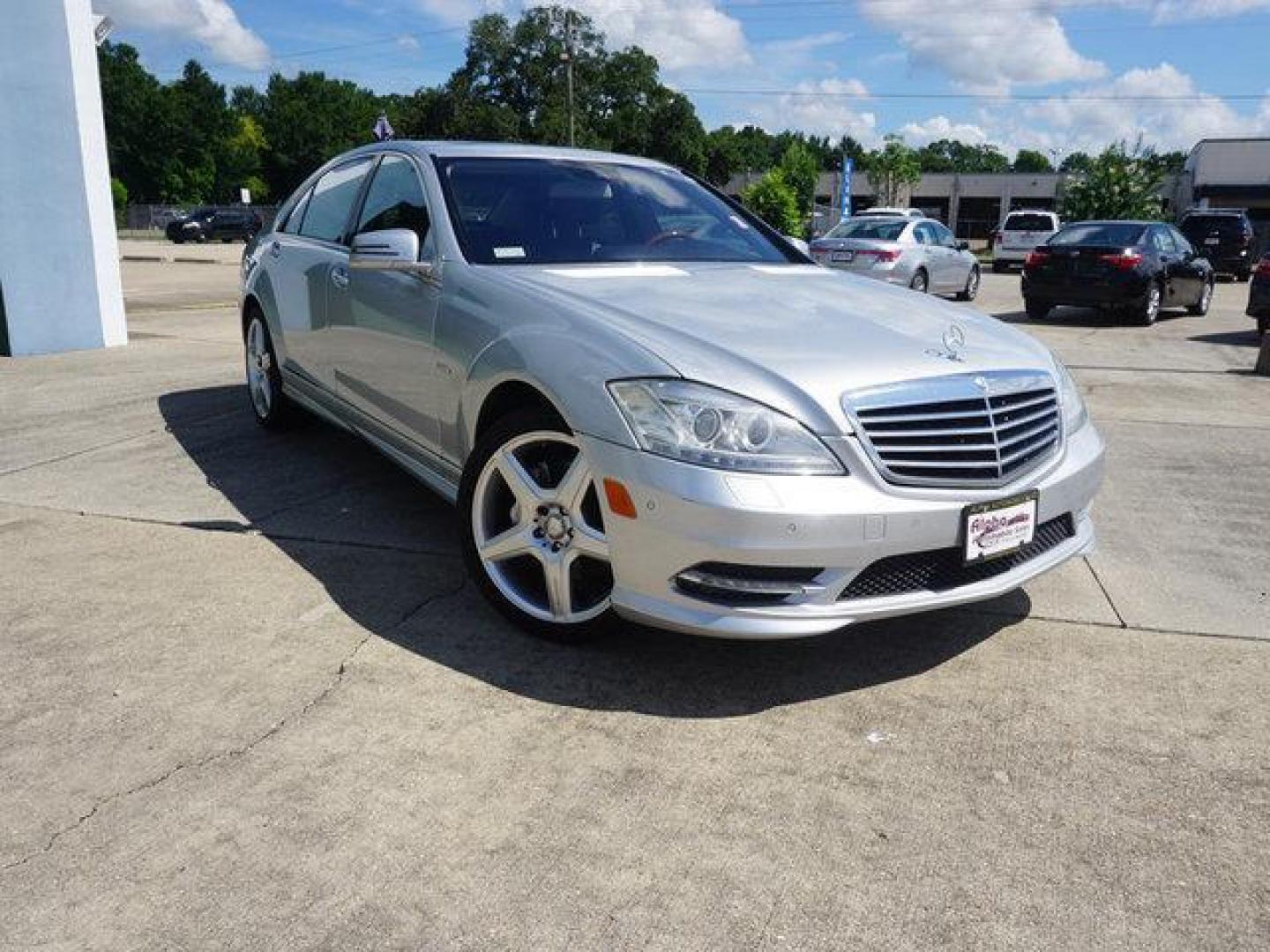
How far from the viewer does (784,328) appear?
3.34 meters

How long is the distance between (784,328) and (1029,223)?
2941cm

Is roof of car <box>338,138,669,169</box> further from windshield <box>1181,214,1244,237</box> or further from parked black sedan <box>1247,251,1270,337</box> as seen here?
windshield <box>1181,214,1244,237</box>

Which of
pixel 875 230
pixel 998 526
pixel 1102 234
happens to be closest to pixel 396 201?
pixel 998 526

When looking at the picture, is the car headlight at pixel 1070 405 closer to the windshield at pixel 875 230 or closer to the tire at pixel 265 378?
the tire at pixel 265 378

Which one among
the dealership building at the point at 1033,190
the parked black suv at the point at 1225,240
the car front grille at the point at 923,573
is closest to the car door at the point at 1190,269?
the parked black suv at the point at 1225,240

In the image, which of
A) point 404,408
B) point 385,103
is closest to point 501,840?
point 404,408

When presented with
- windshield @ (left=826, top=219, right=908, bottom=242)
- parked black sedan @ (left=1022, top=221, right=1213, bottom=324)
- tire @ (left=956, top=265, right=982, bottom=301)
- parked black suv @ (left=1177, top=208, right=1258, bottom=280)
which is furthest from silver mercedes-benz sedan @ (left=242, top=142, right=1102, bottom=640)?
parked black suv @ (left=1177, top=208, right=1258, bottom=280)

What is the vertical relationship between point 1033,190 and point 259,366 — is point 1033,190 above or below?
above

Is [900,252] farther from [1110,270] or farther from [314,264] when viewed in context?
[314,264]

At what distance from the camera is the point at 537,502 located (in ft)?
10.9

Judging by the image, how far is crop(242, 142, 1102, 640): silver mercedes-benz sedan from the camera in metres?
2.88

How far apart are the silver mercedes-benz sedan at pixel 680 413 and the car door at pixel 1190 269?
13.1 meters

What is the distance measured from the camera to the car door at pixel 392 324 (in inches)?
159

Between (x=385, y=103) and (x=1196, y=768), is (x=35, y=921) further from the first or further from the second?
(x=385, y=103)
